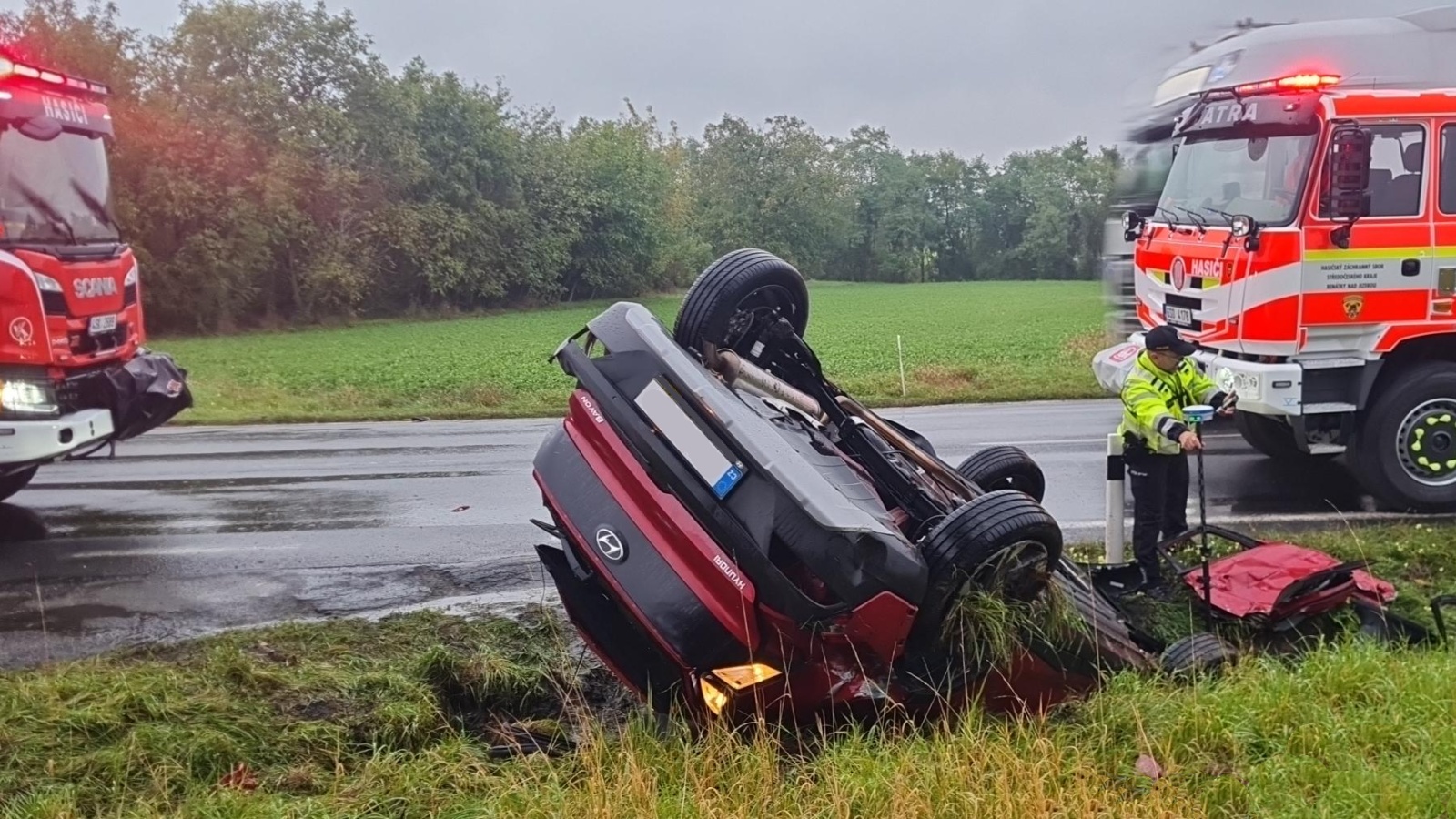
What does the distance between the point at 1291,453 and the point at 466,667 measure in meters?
7.24

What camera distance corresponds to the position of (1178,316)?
25.2 ft

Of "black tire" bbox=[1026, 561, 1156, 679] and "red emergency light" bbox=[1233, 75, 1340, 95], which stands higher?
"red emergency light" bbox=[1233, 75, 1340, 95]

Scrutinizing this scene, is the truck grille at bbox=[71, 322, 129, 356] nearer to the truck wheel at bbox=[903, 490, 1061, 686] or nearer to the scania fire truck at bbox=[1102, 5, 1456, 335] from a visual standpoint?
the truck wheel at bbox=[903, 490, 1061, 686]

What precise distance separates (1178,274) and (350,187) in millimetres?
36278

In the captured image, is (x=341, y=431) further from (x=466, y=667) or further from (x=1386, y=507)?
(x=1386, y=507)

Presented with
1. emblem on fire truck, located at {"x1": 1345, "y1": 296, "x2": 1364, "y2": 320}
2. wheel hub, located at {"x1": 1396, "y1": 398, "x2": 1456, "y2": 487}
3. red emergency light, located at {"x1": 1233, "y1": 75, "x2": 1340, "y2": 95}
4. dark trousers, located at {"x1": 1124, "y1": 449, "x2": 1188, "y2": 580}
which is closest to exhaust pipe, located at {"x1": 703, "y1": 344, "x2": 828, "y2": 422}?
dark trousers, located at {"x1": 1124, "y1": 449, "x2": 1188, "y2": 580}

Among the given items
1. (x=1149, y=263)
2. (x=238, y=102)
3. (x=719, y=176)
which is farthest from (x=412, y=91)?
(x=1149, y=263)

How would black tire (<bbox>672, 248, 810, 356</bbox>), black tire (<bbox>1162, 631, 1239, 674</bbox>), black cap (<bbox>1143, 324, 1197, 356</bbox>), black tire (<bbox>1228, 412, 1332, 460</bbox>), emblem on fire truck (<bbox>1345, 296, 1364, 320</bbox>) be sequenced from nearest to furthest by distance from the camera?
black tire (<bbox>1162, 631, 1239, 674</bbox>) → black tire (<bbox>672, 248, 810, 356</bbox>) → black cap (<bbox>1143, 324, 1197, 356</bbox>) → emblem on fire truck (<bbox>1345, 296, 1364, 320</bbox>) → black tire (<bbox>1228, 412, 1332, 460</bbox>)

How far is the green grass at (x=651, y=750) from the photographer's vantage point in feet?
9.43

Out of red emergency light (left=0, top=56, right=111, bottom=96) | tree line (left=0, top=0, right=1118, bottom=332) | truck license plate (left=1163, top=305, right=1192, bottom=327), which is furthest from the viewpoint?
tree line (left=0, top=0, right=1118, bottom=332)

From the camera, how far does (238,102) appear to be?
36.6 meters

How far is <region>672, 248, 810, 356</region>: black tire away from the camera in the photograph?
4387 mm

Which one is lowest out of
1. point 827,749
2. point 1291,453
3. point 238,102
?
point 1291,453

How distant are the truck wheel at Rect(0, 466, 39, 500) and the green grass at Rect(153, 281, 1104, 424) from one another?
5.04 metres
